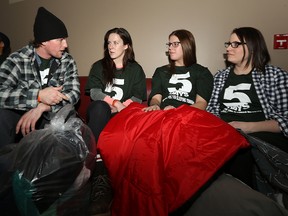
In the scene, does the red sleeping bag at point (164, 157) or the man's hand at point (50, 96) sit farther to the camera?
the man's hand at point (50, 96)

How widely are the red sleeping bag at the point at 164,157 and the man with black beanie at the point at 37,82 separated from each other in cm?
53

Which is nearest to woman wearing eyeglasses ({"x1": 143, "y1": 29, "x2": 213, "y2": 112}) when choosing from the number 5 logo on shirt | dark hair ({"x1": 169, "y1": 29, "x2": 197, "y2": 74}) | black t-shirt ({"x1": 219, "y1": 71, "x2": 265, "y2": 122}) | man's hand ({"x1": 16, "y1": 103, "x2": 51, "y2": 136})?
dark hair ({"x1": 169, "y1": 29, "x2": 197, "y2": 74})

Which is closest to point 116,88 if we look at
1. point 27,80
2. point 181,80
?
point 181,80

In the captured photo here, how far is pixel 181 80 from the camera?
1.73 m

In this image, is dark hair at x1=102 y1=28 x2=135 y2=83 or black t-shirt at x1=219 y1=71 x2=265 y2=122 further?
dark hair at x1=102 y1=28 x2=135 y2=83

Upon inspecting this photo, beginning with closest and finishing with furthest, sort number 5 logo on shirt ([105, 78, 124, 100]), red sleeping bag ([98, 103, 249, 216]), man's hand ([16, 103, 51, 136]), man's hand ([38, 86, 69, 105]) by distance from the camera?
red sleeping bag ([98, 103, 249, 216]) < man's hand ([16, 103, 51, 136]) < man's hand ([38, 86, 69, 105]) < number 5 logo on shirt ([105, 78, 124, 100])

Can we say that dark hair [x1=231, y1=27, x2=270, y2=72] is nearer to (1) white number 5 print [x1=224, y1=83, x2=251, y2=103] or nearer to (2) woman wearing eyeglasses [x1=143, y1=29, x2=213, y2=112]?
(1) white number 5 print [x1=224, y1=83, x2=251, y2=103]

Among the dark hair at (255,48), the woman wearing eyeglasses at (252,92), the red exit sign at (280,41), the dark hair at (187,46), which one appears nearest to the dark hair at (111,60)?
the dark hair at (187,46)

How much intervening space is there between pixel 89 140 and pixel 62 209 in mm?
332

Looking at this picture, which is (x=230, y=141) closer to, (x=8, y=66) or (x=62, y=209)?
(x=62, y=209)

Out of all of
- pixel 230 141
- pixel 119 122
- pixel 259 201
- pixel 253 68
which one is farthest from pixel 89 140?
pixel 253 68

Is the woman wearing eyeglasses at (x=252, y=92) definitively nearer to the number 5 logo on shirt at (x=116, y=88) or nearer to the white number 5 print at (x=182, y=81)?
the white number 5 print at (x=182, y=81)

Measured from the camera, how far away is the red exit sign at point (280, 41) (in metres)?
1.75

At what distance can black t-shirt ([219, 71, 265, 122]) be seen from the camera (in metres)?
1.47
